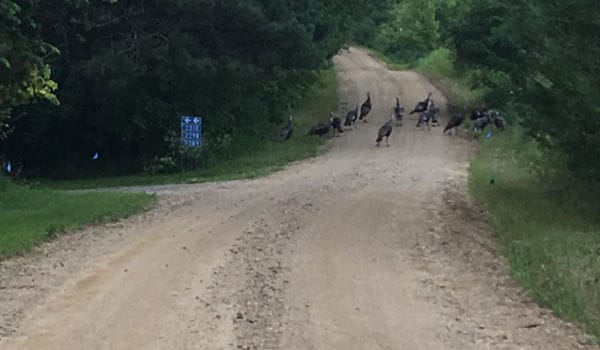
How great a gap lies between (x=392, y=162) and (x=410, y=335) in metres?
19.1

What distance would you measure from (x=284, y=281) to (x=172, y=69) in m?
19.5

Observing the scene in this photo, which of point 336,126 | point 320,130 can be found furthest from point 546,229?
point 336,126

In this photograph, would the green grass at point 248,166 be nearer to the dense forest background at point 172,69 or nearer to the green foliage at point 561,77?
the dense forest background at point 172,69

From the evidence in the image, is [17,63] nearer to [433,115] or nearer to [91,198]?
[91,198]

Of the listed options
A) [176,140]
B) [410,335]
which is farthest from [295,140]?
[410,335]

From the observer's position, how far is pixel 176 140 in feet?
105

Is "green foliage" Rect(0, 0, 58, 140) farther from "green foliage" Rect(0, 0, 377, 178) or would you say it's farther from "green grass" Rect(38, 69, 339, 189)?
"green grass" Rect(38, 69, 339, 189)

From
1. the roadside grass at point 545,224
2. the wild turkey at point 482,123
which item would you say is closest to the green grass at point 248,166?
the wild turkey at point 482,123

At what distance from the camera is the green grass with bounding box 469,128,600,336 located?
35.7 feet

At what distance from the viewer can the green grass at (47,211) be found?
49.8 ft

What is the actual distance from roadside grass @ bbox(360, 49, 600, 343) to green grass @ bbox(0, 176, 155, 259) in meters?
6.81

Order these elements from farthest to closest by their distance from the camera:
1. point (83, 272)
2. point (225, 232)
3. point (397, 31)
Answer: point (397, 31)
point (225, 232)
point (83, 272)

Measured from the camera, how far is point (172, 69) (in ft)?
99.9

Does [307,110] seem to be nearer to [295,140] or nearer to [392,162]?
[295,140]
